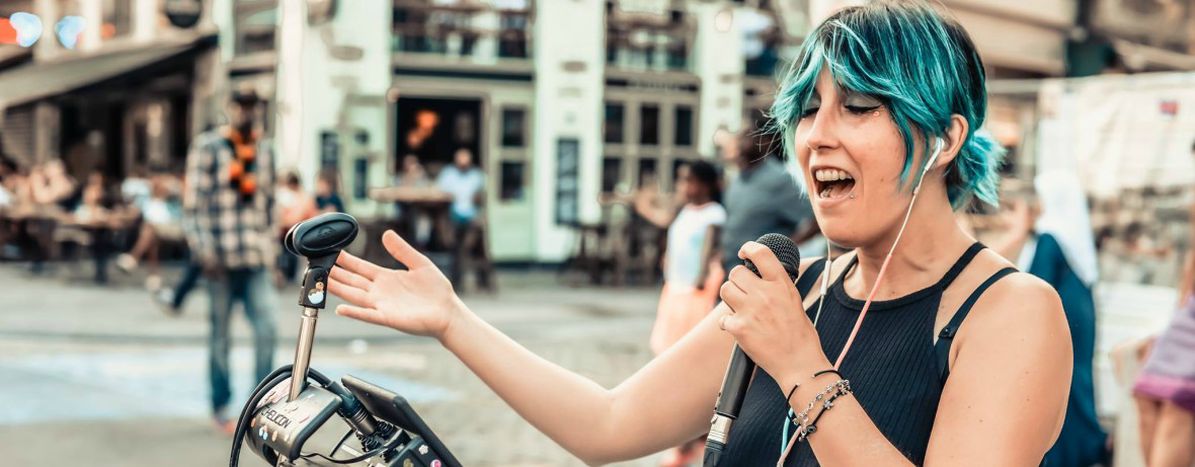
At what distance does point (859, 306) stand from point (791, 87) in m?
0.33

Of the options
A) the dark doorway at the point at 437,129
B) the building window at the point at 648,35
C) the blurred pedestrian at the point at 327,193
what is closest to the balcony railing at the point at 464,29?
the dark doorway at the point at 437,129

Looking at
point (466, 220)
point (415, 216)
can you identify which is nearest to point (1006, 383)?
point (415, 216)

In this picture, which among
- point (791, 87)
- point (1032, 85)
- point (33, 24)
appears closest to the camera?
point (791, 87)

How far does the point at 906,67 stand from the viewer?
5.60ft

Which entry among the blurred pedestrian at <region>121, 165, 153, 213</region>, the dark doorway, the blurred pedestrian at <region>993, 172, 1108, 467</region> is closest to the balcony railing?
the dark doorway

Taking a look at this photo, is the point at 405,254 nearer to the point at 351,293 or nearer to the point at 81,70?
the point at 351,293

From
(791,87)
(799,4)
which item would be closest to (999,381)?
(791,87)

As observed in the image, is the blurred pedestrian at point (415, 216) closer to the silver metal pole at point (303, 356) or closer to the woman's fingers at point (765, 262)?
the silver metal pole at point (303, 356)

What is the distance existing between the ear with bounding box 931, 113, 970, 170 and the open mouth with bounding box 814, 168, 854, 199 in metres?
0.13

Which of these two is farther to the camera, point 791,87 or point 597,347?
point 597,347

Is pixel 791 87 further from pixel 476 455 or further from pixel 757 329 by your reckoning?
pixel 476 455

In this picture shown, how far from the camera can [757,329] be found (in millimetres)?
1583

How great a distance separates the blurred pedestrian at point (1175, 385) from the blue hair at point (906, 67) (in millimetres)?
3580

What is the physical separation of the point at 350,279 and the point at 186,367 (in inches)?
314
